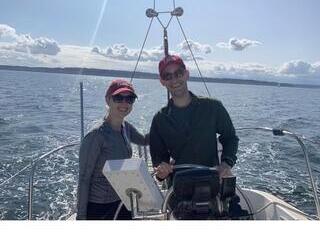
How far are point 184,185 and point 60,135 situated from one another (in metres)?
10.8

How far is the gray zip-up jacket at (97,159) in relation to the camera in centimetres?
253

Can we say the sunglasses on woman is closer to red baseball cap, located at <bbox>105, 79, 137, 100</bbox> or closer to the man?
red baseball cap, located at <bbox>105, 79, 137, 100</bbox>

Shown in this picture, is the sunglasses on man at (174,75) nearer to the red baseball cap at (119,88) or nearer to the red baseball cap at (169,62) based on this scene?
the red baseball cap at (169,62)

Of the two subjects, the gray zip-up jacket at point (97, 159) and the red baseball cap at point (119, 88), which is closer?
the gray zip-up jacket at point (97, 159)

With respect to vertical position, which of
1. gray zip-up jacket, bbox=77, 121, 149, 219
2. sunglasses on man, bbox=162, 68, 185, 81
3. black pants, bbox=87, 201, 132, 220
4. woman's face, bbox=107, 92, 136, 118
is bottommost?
black pants, bbox=87, 201, 132, 220

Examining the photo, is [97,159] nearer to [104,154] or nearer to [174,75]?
[104,154]

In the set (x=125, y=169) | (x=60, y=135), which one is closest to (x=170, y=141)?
(x=125, y=169)

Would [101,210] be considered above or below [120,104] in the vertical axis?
below

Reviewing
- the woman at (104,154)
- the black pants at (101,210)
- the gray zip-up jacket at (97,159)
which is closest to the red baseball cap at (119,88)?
the woman at (104,154)

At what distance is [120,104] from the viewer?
8.82 ft

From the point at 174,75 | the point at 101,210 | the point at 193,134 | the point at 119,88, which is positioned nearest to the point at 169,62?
the point at 174,75

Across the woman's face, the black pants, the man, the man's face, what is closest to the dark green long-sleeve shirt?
the man

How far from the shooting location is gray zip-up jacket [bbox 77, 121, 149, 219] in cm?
253

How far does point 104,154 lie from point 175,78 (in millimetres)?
686
